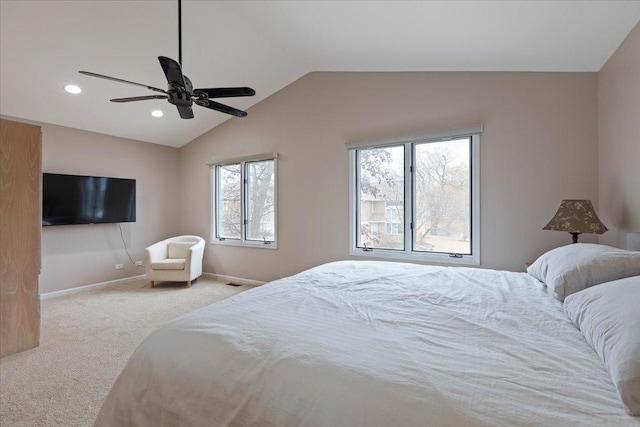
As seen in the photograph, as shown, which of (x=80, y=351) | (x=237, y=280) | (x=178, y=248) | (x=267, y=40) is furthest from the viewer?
(x=178, y=248)

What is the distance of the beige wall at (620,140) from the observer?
7.26 feet

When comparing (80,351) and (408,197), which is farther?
(408,197)

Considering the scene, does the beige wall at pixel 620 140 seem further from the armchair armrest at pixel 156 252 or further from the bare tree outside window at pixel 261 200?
the armchair armrest at pixel 156 252

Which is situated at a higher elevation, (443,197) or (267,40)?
(267,40)

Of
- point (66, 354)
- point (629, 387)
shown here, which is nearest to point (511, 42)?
point (629, 387)

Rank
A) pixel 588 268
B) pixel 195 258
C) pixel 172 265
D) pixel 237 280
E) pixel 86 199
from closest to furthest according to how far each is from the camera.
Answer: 1. pixel 588 268
2. pixel 86 199
3. pixel 172 265
4. pixel 195 258
5. pixel 237 280

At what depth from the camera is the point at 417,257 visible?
364cm

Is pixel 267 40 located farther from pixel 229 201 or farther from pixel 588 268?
pixel 588 268

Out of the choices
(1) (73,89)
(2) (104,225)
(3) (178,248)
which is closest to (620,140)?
(1) (73,89)

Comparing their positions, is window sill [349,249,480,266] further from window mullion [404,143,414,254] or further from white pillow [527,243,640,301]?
white pillow [527,243,640,301]

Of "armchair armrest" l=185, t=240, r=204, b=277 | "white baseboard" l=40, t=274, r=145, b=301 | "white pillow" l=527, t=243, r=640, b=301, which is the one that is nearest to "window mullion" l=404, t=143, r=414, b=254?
"white pillow" l=527, t=243, r=640, b=301

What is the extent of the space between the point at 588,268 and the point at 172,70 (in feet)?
9.28

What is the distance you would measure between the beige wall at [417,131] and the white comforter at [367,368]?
6.17 feet

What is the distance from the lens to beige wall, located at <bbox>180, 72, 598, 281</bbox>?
295 centimetres
